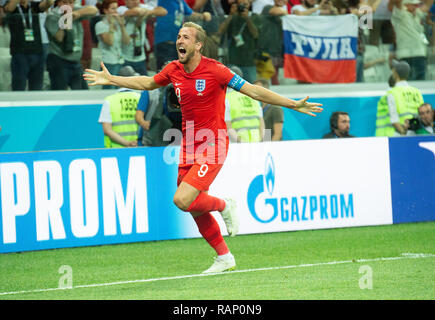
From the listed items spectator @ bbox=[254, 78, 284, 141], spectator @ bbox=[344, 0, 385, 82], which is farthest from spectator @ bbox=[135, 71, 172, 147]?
spectator @ bbox=[344, 0, 385, 82]

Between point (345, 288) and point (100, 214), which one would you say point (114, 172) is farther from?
point (345, 288)

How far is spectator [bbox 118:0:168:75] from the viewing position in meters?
14.4

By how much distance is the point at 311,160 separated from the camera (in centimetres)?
1221

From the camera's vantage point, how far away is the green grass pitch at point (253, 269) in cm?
736

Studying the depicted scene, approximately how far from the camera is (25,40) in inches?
541

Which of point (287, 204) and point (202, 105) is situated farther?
point (287, 204)

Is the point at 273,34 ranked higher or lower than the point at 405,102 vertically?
higher

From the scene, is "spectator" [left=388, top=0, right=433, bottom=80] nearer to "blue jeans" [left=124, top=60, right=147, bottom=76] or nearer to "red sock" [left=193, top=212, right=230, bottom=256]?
"blue jeans" [left=124, top=60, right=147, bottom=76]

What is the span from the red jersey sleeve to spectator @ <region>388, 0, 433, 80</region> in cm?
924

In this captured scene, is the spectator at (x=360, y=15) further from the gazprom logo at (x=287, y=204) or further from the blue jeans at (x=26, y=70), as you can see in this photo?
the blue jeans at (x=26, y=70)

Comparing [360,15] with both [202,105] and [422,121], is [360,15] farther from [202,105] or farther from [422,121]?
[202,105]

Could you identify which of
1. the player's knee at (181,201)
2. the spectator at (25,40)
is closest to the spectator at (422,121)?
the spectator at (25,40)

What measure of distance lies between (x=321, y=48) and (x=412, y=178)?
4.46 m

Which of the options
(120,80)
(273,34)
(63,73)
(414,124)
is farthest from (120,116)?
(414,124)
